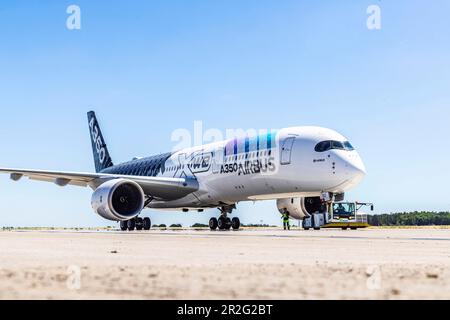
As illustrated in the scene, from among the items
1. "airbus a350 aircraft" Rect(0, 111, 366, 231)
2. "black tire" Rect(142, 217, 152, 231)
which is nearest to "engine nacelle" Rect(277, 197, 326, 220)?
"airbus a350 aircraft" Rect(0, 111, 366, 231)

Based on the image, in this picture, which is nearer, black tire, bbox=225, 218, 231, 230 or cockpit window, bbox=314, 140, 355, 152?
cockpit window, bbox=314, 140, 355, 152

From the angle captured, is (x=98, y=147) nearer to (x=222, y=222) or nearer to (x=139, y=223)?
(x=139, y=223)

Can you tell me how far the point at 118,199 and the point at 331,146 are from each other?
974 centimetres

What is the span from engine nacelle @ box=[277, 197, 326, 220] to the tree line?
108 ft

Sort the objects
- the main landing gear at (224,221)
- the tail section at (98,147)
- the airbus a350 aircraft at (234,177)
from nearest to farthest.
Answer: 1. the airbus a350 aircraft at (234,177)
2. the main landing gear at (224,221)
3. the tail section at (98,147)

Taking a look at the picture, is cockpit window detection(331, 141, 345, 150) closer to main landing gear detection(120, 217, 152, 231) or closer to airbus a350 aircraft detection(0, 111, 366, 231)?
airbus a350 aircraft detection(0, 111, 366, 231)

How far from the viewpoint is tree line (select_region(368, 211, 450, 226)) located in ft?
191

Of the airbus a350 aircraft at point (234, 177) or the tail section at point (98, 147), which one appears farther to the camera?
the tail section at point (98, 147)

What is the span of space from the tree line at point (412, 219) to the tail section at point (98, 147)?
89.7 feet

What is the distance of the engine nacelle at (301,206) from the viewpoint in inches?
1014

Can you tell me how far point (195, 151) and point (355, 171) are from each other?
33.7 ft

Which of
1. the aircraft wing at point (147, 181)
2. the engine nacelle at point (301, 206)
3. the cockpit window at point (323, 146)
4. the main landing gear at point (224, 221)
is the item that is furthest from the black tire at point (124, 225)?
the cockpit window at point (323, 146)

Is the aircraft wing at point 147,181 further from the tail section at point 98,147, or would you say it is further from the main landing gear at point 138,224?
the tail section at point 98,147

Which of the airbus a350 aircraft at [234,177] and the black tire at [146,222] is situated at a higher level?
the airbus a350 aircraft at [234,177]
